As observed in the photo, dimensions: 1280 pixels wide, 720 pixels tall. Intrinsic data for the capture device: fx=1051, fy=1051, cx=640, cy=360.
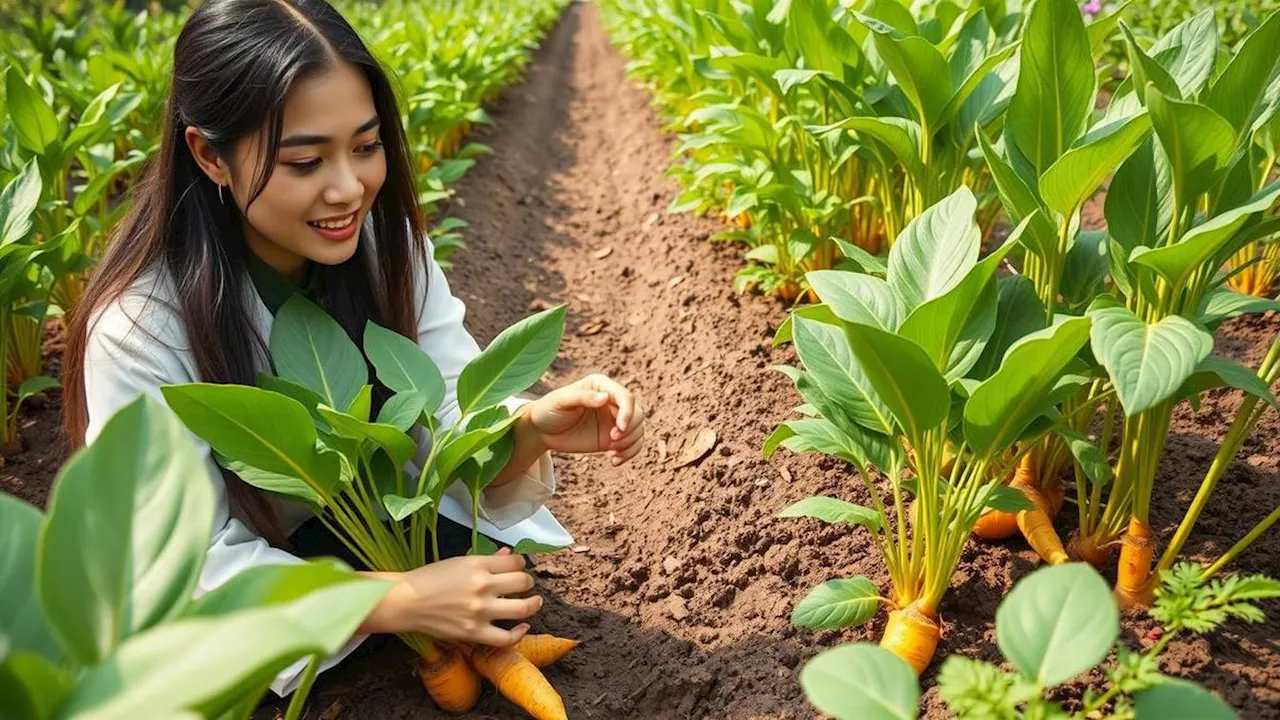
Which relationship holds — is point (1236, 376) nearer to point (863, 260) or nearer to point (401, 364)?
point (863, 260)

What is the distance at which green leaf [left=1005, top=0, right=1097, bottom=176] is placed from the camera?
5.63 feet

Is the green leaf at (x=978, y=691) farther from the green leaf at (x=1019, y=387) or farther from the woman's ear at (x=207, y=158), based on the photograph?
the woman's ear at (x=207, y=158)

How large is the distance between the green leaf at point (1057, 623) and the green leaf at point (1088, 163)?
706mm

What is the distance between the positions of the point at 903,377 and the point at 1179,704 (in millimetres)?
552

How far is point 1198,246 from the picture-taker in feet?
4.54

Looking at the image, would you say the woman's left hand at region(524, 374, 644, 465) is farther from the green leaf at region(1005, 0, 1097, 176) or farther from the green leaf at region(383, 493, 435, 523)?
the green leaf at region(1005, 0, 1097, 176)

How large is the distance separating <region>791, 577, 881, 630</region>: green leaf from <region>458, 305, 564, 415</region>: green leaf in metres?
0.57

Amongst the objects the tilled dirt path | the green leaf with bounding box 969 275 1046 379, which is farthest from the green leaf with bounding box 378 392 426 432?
the green leaf with bounding box 969 275 1046 379

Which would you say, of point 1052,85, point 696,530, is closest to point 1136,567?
point 1052,85

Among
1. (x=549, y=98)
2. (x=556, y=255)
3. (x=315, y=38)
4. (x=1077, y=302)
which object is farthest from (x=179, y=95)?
(x=549, y=98)

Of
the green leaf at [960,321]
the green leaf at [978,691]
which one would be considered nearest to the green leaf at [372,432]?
the green leaf at [960,321]

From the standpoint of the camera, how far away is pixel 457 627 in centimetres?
162

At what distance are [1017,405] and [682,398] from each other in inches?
58.6

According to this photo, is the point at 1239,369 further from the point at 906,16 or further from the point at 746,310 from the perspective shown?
the point at 746,310
